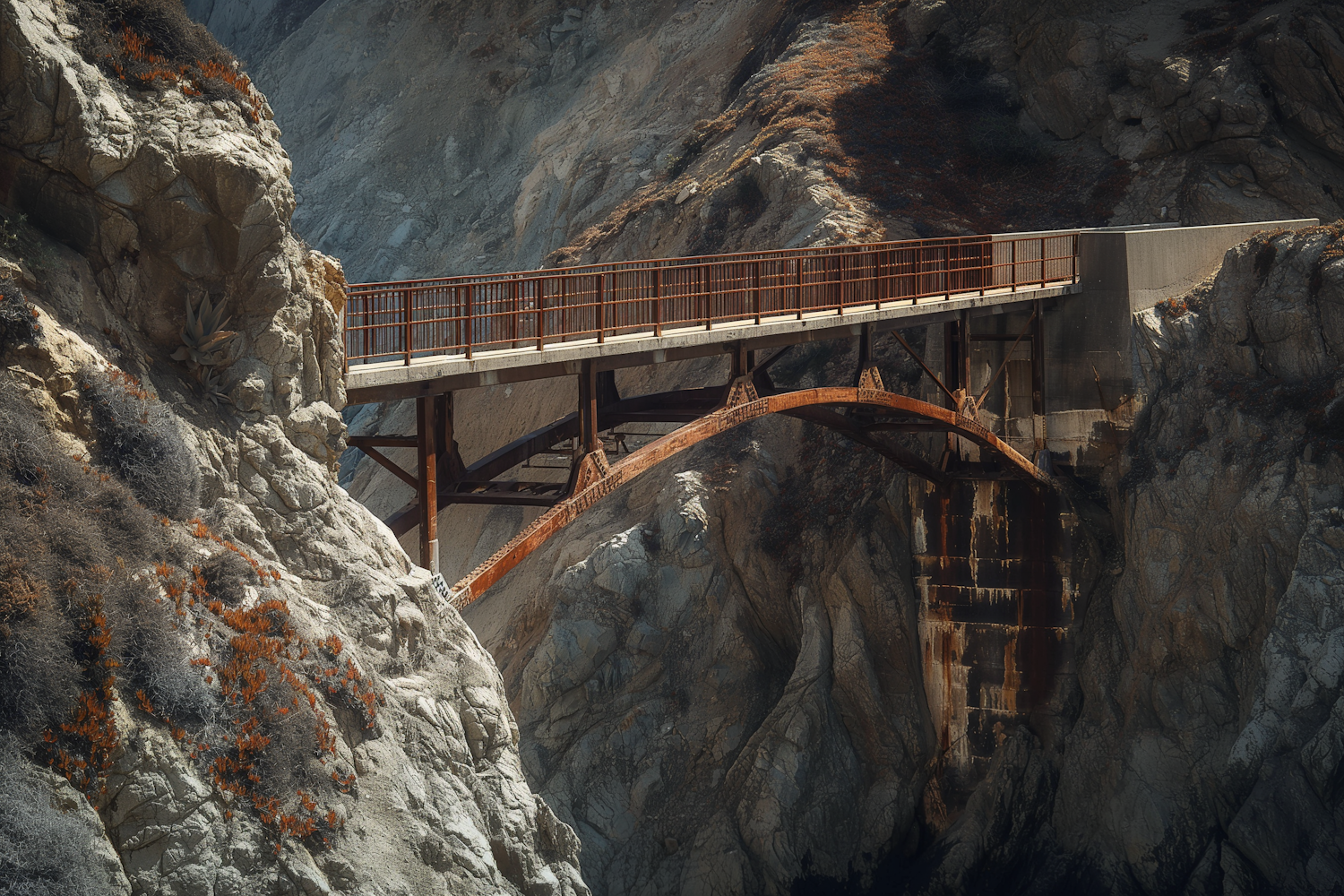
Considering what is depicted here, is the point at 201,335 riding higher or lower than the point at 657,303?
lower

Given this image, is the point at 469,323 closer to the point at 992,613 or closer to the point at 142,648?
the point at 142,648

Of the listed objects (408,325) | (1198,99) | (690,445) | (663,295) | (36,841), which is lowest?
(36,841)

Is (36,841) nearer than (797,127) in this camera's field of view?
Yes

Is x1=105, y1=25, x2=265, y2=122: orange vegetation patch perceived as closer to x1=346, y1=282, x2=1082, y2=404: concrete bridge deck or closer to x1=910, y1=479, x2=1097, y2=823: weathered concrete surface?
x1=346, y1=282, x2=1082, y2=404: concrete bridge deck

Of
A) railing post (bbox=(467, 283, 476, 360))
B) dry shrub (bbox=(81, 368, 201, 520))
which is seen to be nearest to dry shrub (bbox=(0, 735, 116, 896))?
dry shrub (bbox=(81, 368, 201, 520))

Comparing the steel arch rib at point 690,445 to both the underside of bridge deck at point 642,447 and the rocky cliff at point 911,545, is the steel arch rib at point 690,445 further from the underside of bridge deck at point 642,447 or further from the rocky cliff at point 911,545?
the rocky cliff at point 911,545

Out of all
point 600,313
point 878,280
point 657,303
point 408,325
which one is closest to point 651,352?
point 657,303

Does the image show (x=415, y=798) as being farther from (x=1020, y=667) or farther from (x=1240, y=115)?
(x=1240, y=115)
